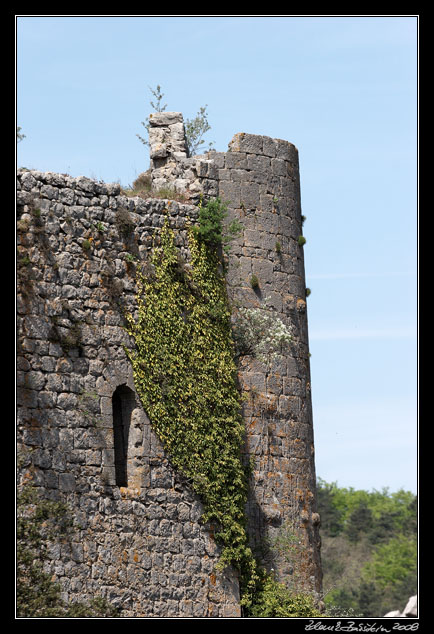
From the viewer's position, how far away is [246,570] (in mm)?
18891

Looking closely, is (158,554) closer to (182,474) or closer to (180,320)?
(182,474)

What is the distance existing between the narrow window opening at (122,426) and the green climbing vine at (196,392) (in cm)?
20

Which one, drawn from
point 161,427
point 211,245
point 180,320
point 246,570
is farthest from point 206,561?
point 211,245

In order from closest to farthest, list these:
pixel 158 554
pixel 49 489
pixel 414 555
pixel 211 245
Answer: pixel 49 489 → pixel 158 554 → pixel 211 245 → pixel 414 555

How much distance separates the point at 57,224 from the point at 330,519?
147 feet

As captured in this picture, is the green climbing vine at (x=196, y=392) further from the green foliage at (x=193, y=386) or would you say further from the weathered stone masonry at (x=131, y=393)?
the weathered stone masonry at (x=131, y=393)

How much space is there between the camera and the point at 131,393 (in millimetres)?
18250

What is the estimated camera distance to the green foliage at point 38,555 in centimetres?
1644

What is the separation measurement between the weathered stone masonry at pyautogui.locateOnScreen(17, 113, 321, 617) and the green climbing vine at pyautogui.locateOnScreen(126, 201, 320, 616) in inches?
7.9

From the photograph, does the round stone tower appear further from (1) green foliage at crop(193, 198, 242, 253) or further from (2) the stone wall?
(2) the stone wall

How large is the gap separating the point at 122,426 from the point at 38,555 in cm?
230

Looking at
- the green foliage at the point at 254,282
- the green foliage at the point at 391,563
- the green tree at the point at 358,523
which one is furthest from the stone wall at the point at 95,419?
the green tree at the point at 358,523

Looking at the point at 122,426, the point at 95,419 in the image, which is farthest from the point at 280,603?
the point at 95,419

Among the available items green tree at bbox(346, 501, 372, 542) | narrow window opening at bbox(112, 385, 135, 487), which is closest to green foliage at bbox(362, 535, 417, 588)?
green tree at bbox(346, 501, 372, 542)
